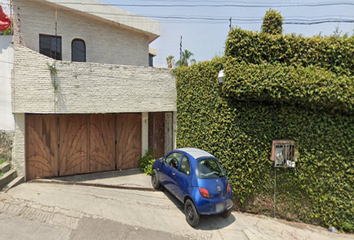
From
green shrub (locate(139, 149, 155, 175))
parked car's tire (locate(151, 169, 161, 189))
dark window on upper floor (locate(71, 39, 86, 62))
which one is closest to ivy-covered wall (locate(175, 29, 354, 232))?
parked car's tire (locate(151, 169, 161, 189))

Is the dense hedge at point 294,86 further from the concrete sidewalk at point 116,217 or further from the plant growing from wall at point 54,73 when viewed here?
the plant growing from wall at point 54,73

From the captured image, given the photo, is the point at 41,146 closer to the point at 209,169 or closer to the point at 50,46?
the point at 50,46

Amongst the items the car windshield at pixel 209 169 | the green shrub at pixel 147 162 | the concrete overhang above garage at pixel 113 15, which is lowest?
the green shrub at pixel 147 162

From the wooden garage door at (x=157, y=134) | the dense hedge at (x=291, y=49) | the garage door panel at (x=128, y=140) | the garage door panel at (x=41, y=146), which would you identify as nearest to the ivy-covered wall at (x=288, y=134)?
the dense hedge at (x=291, y=49)

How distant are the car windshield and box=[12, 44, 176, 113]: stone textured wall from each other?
11.6ft

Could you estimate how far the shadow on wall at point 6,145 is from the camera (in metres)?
6.40

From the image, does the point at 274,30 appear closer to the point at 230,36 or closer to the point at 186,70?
the point at 230,36

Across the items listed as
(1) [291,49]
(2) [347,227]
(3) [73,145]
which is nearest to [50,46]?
(3) [73,145]

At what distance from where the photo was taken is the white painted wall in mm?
6223

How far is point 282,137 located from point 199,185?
3117 millimetres

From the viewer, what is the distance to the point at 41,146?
706cm

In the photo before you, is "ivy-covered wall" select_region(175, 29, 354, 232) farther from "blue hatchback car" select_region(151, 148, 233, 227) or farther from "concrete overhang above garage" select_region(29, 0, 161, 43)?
"concrete overhang above garage" select_region(29, 0, 161, 43)

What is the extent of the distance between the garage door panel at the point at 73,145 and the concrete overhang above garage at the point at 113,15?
4.56m

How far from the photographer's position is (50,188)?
625 centimetres
